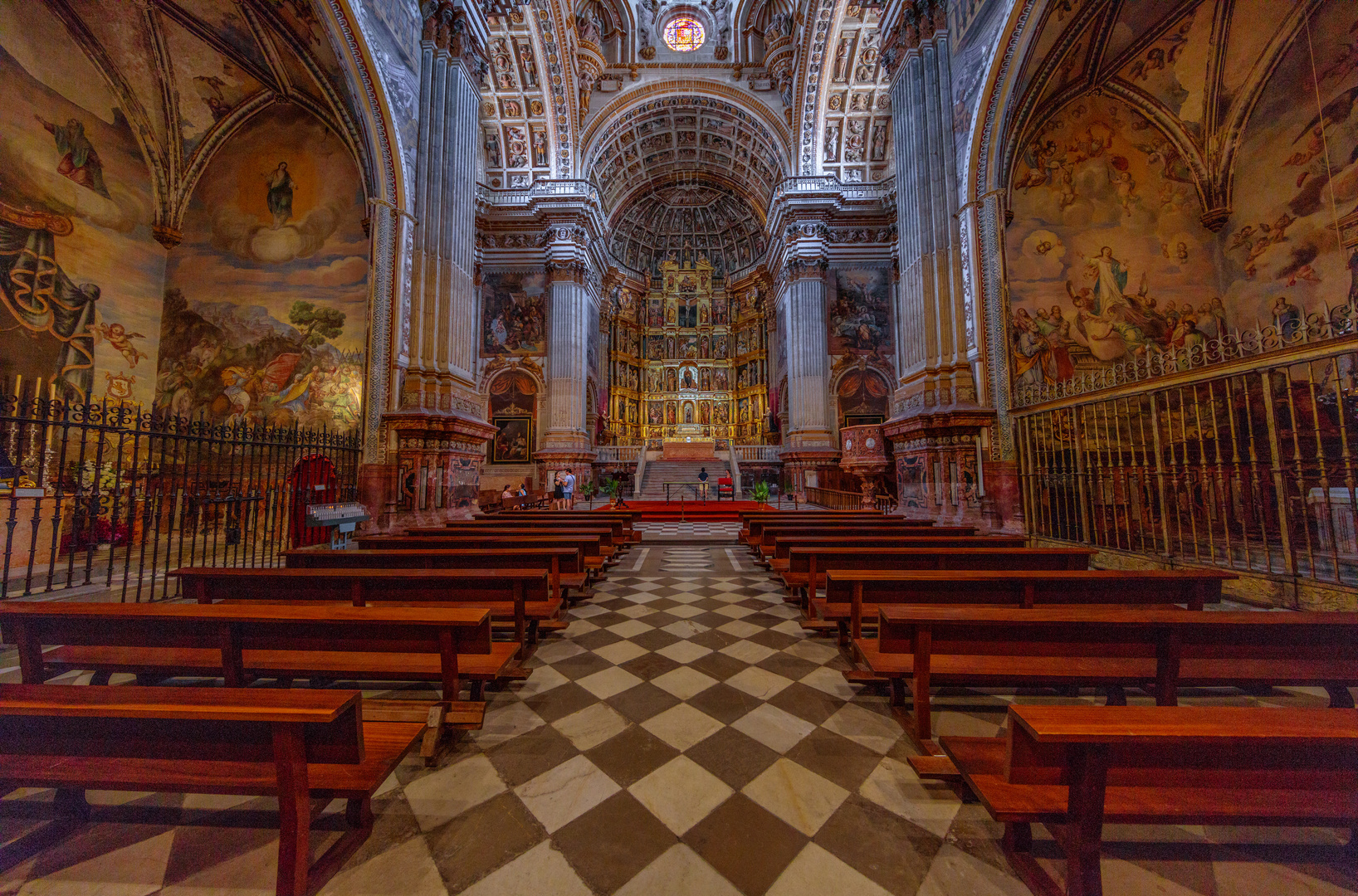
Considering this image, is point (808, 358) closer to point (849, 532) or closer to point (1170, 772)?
point (849, 532)

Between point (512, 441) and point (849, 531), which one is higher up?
point (512, 441)

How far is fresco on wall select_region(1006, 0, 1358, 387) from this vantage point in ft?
26.0

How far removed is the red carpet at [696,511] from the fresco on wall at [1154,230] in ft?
22.3

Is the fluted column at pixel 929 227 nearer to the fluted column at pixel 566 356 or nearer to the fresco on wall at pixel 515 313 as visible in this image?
the fluted column at pixel 566 356

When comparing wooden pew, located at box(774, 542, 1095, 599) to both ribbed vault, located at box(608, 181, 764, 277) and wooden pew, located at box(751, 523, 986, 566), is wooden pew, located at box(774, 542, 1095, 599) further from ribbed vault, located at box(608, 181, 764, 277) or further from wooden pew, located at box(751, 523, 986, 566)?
ribbed vault, located at box(608, 181, 764, 277)

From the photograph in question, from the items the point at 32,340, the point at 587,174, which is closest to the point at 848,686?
the point at 32,340

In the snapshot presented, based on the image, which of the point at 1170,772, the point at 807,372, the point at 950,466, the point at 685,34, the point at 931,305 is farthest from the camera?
the point at 685,34

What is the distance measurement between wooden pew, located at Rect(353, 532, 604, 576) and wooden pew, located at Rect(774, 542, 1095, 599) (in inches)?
78.1

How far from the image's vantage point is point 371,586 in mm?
2922

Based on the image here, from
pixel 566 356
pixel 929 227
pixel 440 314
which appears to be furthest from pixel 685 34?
pixel 440 314

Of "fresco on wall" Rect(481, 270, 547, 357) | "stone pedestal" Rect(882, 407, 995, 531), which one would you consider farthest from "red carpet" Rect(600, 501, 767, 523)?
"fresco on wall" Rect(481, 270, 547, 357)

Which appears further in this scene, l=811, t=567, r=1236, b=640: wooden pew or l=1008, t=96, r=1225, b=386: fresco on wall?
l=1008, t=96, r=1225, b=386: fresco on wall

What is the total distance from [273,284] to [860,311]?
17.1 metres

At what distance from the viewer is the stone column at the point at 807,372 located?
1615 centimetres
